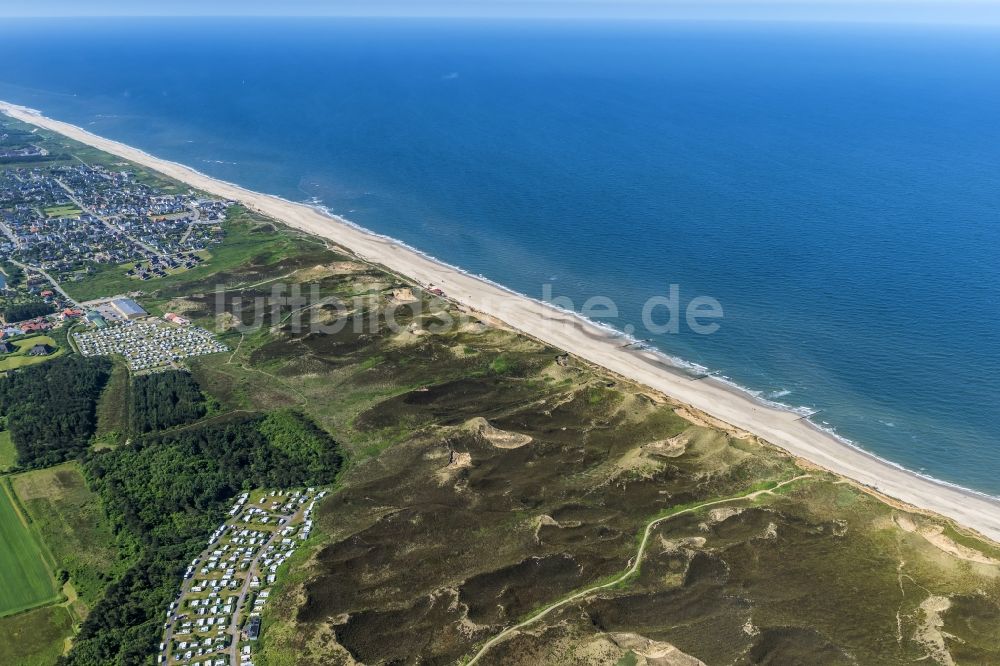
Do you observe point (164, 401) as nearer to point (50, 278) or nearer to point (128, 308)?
point (128, 308)

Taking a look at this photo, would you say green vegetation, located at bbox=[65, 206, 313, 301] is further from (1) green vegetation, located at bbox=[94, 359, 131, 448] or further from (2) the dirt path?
(2) the dirt path

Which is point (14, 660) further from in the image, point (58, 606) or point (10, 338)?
point (10, 338)

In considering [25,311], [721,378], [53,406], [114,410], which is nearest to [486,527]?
[721,378]

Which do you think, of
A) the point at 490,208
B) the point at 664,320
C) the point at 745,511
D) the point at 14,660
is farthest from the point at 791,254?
the point at 14,660

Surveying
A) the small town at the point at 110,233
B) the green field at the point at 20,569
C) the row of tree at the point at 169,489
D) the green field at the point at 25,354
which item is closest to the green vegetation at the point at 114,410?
the row of tree at the point at 169,489

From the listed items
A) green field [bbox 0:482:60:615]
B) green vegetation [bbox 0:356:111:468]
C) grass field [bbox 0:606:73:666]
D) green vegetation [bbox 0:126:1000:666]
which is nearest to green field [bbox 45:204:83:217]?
green vegetation [bbox 0:356:111:468]

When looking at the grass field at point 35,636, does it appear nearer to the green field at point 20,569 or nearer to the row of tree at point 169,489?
the green field at point 20,569
